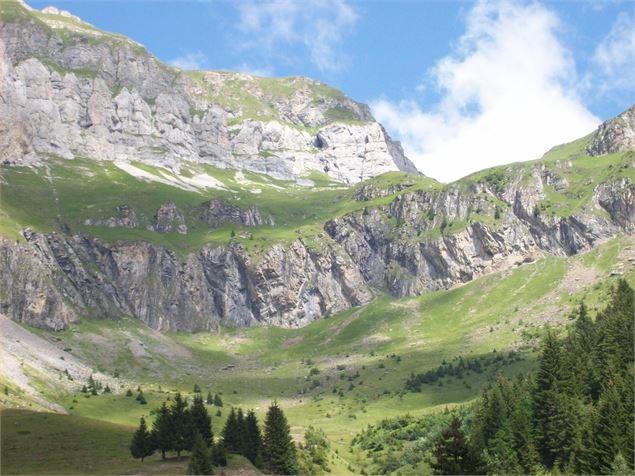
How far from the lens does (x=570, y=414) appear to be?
286 feet

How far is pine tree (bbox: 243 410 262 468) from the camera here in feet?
300

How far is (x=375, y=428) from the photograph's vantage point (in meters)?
150

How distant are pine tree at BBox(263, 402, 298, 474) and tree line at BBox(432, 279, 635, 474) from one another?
76.4 ft

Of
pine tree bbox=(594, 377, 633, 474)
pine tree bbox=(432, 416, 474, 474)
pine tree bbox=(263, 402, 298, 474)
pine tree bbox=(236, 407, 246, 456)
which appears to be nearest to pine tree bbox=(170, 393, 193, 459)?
pine tree bbox=(236, 407, 246, 456)

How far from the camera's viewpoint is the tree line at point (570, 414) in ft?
251

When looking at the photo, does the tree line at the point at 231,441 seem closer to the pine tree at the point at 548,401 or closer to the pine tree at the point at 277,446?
the pine tree at the point at 277,446

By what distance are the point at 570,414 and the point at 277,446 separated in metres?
38.5

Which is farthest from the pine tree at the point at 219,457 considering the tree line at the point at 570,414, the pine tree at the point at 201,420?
the tree line at the point at 570,414

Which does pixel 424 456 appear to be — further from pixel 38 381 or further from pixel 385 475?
pixel 38 381

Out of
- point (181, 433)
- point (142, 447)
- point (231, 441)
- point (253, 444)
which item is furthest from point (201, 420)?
point (142, 447)

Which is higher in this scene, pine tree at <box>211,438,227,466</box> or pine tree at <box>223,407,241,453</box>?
pine tree at <box>223,407,241,453</box>

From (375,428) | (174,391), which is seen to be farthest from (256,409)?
(375,428)

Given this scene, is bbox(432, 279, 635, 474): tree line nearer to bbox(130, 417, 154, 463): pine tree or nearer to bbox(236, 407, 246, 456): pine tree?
bbox(236, 407, 246, 456): pine tree

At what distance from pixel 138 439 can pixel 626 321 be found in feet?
244
